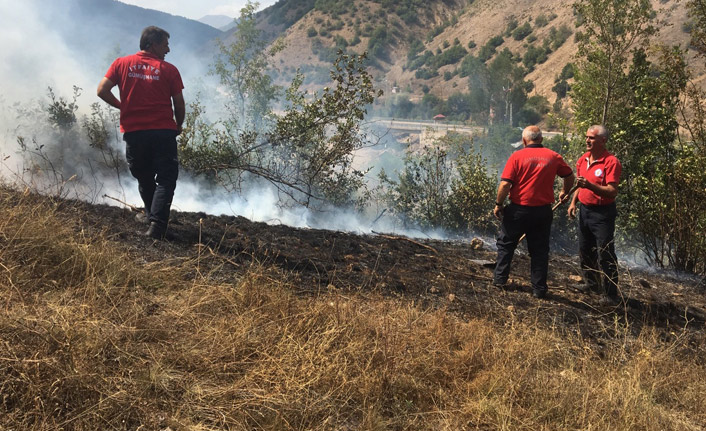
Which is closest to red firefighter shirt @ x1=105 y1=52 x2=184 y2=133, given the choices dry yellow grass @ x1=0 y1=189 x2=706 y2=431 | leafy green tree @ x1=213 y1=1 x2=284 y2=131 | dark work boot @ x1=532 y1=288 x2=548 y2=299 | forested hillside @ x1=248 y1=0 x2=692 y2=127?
dry yellow grass @ x1=0 y1=189 x2=706 y2=431

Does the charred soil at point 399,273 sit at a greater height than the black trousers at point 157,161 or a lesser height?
lesser

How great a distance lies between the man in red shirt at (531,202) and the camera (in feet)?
13.7

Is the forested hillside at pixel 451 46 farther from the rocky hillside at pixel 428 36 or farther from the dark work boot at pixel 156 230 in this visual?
the dark work boot at pixel 156 230

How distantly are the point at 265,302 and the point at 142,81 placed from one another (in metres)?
2.37

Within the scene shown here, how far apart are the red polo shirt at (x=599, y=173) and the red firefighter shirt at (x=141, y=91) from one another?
3828 millimetres

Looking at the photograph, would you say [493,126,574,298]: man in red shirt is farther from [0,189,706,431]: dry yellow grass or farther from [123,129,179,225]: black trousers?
[123,129,179,225]: black trousers

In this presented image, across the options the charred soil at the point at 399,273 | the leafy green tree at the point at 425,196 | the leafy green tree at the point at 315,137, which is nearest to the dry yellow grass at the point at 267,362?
the charred soil at the point at 399,273

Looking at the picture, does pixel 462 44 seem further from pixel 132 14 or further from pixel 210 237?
pixel 210 237

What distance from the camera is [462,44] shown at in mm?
83438

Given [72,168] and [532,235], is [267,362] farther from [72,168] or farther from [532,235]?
[72,168]

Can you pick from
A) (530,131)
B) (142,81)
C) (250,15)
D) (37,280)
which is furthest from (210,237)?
(250,15)

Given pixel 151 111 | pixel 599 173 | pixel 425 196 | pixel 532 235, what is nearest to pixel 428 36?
pixel 425 196

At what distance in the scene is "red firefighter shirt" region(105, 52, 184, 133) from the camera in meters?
4.07

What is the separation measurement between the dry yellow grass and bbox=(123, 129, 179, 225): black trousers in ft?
2.72
